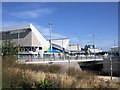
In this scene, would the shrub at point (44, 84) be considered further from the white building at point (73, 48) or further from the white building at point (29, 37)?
the white building at point (73, 48)

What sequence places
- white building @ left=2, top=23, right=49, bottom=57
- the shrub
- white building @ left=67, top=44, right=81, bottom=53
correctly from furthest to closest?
white building @ left=67, top=44, right=81, bottom=53
white building @ left=2, top=23, right=49, bottom=57
the shrub

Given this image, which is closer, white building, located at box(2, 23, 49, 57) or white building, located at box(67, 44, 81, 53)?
white building, located at box(2, 23, 49, 57)

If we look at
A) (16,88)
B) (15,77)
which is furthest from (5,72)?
(16,88)

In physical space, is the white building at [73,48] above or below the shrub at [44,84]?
above

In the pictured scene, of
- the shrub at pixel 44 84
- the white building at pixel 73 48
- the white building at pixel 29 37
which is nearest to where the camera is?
the shrub at pixel 44 84

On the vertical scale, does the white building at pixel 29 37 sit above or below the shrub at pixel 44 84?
above

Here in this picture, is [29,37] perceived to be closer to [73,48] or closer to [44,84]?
[73,48]

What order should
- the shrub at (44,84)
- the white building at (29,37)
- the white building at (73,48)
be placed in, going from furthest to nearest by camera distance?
the white building at (73,48)
the white building at (29,37)
the shrub at (44,84)

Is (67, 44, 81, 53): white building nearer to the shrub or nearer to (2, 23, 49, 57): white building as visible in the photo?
(2, 23, 49, 57): white building

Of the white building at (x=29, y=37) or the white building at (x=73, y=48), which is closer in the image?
the white building at (x=29, y=37)

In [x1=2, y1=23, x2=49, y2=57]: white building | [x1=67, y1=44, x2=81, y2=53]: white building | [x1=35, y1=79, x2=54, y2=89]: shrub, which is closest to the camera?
[x1=35, y1=79, x2=54, y2=89]: shrub

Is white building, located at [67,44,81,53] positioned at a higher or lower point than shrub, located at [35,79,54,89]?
higher

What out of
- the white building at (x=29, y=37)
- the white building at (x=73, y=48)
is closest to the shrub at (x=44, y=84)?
the white building at (x=29, y=37)

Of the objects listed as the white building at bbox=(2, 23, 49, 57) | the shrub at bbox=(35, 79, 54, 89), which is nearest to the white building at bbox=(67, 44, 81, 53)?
the white building at bbox=(2, 23, 49, 57)
